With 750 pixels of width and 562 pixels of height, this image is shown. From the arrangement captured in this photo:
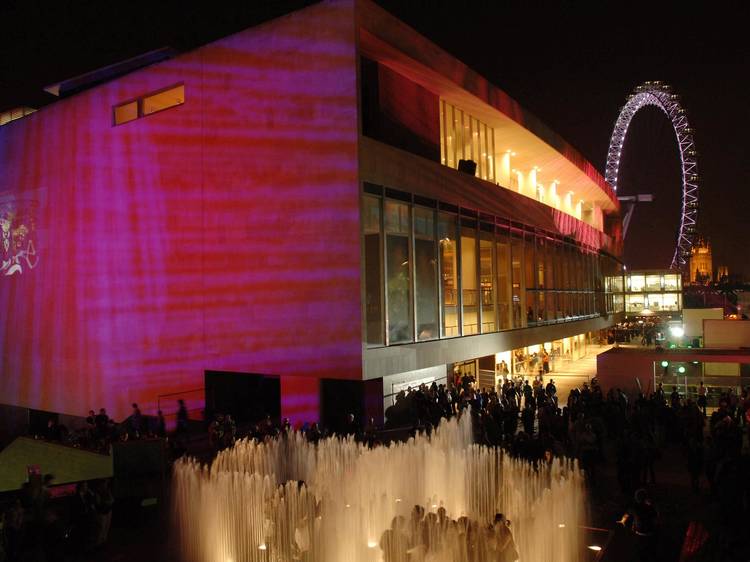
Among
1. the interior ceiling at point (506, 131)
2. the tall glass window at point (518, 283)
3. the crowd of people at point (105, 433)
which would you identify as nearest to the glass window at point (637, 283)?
the interior ceiling at point (506, 131)

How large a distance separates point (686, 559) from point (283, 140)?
15852 mm

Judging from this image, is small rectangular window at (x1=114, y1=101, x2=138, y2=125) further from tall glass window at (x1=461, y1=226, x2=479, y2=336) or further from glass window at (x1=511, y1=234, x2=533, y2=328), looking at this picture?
glass window at (x1=511, y1=234, x2=533, y2=328)

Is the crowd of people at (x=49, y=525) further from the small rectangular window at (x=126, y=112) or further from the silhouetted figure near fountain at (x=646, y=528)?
the small rectangular window at (x=126, y=112)

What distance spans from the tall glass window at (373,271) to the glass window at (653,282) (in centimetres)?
7323

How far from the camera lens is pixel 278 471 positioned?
48.5 ft

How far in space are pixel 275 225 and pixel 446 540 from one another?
528 inches

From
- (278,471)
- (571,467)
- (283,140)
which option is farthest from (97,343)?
(571,467)

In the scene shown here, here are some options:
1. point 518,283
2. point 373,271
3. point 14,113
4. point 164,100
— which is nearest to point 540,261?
point 518,283

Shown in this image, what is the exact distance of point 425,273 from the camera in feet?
71.1

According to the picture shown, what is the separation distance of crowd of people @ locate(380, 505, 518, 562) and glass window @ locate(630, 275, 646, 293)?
268 ft

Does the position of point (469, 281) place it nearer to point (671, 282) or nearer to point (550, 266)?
point (550, 266)

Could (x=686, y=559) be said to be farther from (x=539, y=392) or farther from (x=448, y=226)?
(x=448, y=226)

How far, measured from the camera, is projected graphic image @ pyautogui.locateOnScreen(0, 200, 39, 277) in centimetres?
2941

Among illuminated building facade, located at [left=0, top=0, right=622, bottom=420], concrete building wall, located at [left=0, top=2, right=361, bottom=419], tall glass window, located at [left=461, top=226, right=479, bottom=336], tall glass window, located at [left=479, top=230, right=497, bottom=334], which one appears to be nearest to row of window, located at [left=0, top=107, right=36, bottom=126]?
illuminated building facade, located at [left=0, top=0, right=622, bottom=420]
